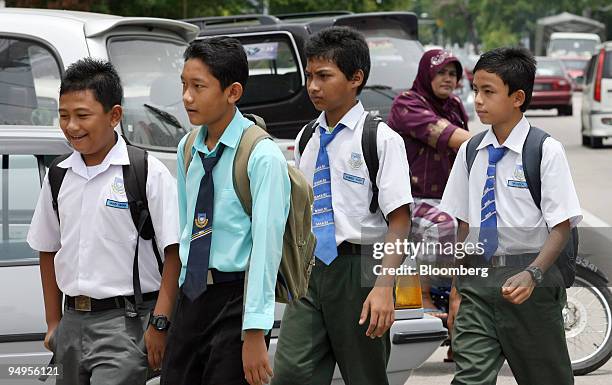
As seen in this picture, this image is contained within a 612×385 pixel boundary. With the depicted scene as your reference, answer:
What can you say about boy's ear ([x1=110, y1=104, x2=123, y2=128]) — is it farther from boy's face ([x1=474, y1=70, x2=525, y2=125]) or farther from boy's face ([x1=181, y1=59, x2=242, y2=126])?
boy's face ([x1=474, y1=70, x2=525, y2=125])

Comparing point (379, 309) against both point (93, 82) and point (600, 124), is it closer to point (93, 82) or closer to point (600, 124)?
point (93, 82)

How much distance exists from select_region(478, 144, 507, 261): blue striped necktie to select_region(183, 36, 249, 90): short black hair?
3.76ft

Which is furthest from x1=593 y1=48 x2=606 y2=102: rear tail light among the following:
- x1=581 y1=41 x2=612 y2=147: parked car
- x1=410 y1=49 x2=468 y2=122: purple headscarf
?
x1=410 y1=49 x2=468 y2=122: purple headscarf

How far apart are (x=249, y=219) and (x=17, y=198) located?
1.74 metres

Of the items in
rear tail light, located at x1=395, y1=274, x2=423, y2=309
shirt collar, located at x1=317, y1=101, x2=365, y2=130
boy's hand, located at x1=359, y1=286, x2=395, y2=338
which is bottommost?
rear tail light, located at x1=395, y1=274, x2=423, y2=309

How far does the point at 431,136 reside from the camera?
6.83 meters

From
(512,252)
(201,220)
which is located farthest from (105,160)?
(512,252)

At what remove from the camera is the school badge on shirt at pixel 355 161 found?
4.96 meters

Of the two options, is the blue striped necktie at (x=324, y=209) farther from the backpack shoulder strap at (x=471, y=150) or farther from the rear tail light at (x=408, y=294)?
the rear tail light at (x=408, y=294)

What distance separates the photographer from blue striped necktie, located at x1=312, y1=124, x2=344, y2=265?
495 cm

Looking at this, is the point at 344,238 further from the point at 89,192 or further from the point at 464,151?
the point at 89,192

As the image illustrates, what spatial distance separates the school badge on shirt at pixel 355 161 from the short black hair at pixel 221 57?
32.7 inches

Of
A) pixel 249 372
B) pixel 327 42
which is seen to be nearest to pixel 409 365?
pixel 327 42

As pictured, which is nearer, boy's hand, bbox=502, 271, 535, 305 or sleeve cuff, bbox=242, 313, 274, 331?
sleeve cuff, bbox=242, 313, 274, 331
